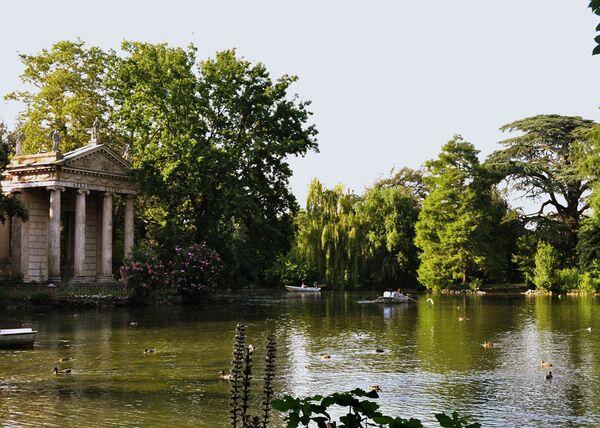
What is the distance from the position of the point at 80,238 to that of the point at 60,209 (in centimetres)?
267

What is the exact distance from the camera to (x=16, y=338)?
Result: 20703 mm

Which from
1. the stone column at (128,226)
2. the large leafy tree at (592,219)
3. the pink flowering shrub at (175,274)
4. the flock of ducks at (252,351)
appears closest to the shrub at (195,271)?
the pink flowering shrub at (175,274)

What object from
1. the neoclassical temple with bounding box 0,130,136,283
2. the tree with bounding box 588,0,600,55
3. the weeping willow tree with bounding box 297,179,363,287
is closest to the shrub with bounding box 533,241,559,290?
the weeping willow tree with bounding box 297,179,363,287

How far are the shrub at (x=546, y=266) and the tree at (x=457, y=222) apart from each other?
152 inches

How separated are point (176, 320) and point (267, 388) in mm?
26084

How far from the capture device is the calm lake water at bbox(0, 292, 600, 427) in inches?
520

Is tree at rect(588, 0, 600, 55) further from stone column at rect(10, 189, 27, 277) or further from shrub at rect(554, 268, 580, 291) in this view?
shrub at rect(554, 268, 580, 291)

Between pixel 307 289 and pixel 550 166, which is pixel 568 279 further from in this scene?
pixel 307 289

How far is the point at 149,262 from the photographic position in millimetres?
39688

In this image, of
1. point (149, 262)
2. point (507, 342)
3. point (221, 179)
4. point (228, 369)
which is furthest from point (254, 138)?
point (228, 369)

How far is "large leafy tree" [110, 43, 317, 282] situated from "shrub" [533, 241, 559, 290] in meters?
23.1

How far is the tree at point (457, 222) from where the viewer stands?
196 feet

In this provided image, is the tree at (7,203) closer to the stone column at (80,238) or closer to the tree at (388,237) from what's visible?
the stone column at (80,238)

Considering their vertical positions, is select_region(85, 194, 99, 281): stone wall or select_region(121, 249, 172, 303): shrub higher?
select_region(85, 194, 99, 281): stone wall
